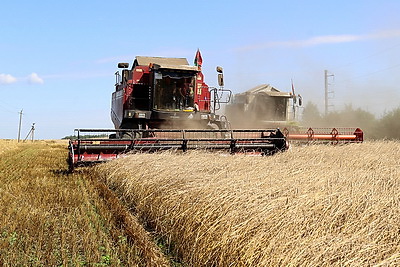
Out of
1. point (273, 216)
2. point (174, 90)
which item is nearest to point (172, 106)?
point (174, 90)

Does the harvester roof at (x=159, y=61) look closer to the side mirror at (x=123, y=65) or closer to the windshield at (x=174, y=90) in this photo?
the side mirror at (x=123, y=65)

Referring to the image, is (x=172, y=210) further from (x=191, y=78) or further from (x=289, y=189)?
(x=191, y=78)

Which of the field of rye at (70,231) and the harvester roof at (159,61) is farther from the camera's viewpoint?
the harvester roof at (159,61)

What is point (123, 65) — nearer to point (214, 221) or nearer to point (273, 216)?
point (214, 221)

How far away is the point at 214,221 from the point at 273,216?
1.77 feet

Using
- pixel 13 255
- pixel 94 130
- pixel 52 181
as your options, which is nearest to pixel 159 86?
pixel 94 130

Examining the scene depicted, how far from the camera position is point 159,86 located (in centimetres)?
1150

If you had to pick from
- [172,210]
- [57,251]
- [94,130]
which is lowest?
[57,251]

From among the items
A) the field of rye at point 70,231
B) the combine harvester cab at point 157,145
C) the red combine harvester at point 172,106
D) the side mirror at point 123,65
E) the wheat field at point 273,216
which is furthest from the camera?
the side mirror at point 123,65

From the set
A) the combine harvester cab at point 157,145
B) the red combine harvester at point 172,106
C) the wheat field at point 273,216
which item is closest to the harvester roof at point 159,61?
the red combine harvester at point 172,106

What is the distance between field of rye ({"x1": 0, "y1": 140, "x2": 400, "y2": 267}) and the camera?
9.12ft

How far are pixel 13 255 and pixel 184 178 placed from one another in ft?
7.18

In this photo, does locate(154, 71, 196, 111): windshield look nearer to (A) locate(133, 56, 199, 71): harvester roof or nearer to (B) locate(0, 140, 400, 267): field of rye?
(A) locate(133, 56, 199, 71): harvester roof

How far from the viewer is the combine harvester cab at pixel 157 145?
9.02 m
